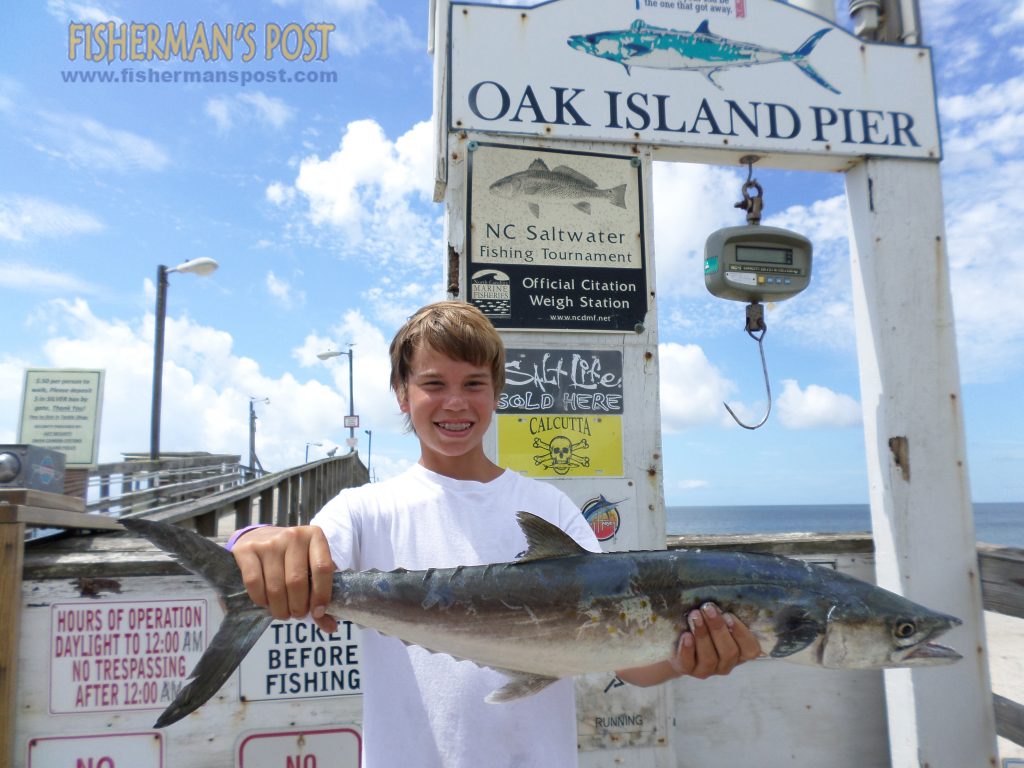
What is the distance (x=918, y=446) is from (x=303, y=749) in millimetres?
3502

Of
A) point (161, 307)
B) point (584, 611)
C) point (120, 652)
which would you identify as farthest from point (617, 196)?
point (161, 307)

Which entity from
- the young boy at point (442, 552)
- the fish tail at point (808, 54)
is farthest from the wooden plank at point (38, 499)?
the fish tail at point (808, 54)

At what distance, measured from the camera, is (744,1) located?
399 centimetres

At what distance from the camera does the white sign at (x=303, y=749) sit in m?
3.18

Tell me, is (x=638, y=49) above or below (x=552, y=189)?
above

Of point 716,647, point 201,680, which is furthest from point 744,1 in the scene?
point 201,680

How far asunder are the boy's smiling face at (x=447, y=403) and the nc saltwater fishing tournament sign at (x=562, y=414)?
46.2 inches

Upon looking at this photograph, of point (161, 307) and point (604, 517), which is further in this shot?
point (161, 307)

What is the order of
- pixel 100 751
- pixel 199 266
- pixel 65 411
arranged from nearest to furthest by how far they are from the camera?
pixel 100 751 → pixel 65 411 → pixel 199 266

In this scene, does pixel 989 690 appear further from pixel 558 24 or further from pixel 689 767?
pixel 558 24

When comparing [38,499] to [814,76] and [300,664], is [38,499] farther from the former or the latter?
[814,76]

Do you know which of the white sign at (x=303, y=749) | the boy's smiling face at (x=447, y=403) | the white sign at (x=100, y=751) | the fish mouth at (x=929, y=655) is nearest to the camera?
the fish mouth at (x=929, y=655)

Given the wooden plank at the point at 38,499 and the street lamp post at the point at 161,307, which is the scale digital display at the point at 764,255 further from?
the street lamp post at the point at 161,307

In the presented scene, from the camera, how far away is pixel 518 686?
1877 mm
